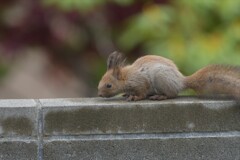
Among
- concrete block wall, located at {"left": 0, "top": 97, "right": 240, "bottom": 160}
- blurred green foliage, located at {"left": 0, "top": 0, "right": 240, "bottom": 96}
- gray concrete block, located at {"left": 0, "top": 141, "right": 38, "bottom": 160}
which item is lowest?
blurred green foliage, located at {"left": 0, "top": 0, "right": 240, "bottom": 96}

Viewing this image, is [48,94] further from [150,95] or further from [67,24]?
[150,95]

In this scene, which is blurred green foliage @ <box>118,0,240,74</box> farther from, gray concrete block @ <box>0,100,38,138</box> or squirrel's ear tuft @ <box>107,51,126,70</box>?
gray concrete block @ <box>0,100,38,138</box>

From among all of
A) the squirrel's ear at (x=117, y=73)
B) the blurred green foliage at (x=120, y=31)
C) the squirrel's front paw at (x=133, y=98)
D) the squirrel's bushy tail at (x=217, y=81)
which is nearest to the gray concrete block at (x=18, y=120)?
the squirrel's front paw at (x=133, y=98)

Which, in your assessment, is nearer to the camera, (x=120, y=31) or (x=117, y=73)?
(x=117, y=73)

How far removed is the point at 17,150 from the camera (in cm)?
493

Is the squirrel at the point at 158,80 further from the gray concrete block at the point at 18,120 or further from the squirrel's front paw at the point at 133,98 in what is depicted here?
the gray concrete block at the point at 18,120

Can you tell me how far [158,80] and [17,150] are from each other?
1113mm

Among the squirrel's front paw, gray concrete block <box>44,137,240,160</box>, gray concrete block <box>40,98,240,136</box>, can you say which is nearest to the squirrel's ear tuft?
the squirrel's front paw

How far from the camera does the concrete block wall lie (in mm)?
4941

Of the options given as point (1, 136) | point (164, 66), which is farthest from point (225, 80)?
point (1, 136)

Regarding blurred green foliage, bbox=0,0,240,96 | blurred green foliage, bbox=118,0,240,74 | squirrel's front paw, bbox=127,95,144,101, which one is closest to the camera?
squirrel's front paw, bbox=127,95,144,101

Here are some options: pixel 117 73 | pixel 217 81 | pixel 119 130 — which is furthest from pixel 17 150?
pixel 217 81

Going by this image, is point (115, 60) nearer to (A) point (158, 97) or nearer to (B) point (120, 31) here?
(A) point (158, 97)

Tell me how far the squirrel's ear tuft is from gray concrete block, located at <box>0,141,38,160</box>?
0.92 m
